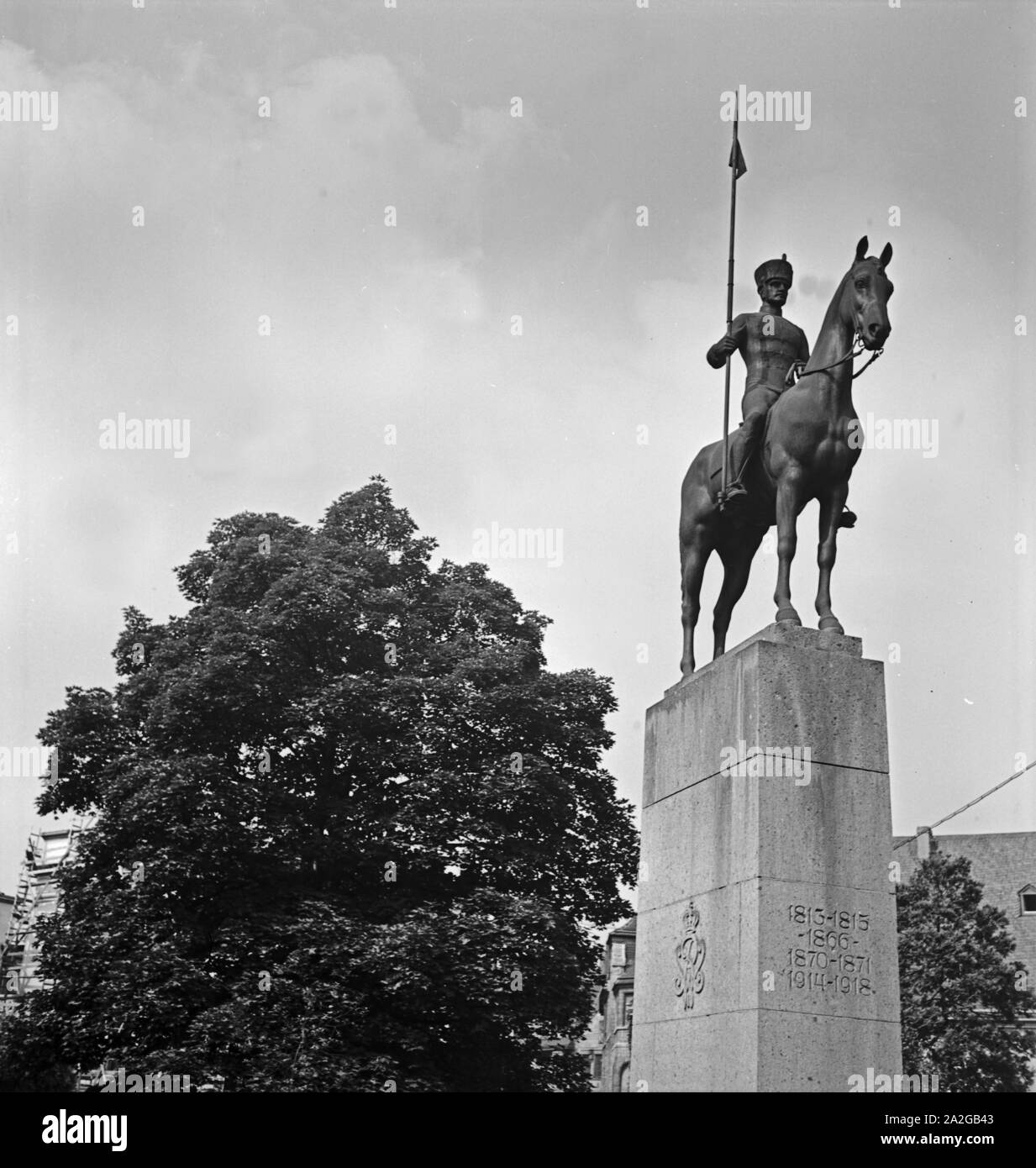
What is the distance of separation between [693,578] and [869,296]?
11.4ft

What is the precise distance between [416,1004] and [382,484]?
12.6 m

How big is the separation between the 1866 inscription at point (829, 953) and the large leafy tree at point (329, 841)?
47.5 feet

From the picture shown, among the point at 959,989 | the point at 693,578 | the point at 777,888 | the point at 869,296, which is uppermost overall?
the point at 869,296

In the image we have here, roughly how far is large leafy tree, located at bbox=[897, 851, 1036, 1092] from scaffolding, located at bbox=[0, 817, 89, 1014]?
23358 millimetres

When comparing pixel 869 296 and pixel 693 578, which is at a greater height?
pixel 869 296

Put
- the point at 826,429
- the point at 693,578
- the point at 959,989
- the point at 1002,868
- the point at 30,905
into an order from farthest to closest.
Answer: the point at 1002,868 → the point at 30,905 → the point at 959,989 → the point at 693,578 → the point at 826,429

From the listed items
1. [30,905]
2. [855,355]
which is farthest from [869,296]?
[30,905]

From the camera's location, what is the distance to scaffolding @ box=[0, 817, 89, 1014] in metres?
30.9

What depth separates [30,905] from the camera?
48.5 meters

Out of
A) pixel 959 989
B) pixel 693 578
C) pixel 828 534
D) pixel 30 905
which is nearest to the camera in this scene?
pixel 828 534

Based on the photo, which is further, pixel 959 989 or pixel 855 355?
pixel 959 989

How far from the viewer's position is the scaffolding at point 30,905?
30.9 metres

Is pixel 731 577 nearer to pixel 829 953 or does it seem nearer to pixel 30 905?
pixel 829 953
